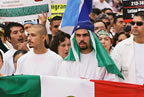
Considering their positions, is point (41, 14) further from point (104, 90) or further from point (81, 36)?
point (104, 90)

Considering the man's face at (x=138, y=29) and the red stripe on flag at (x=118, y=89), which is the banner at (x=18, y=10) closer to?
the man's face at (x=138, y=29)

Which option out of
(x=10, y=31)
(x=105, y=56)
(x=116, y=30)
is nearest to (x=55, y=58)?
(x=105, y=56)

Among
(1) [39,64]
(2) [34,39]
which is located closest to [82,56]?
(1) [39,64]

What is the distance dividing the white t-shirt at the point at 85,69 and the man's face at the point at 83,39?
19cm

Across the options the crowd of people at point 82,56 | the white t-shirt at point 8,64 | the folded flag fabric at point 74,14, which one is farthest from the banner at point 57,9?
the folded flag fabric at point 74,14

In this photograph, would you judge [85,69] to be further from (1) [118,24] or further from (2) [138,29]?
(1) [118,24]

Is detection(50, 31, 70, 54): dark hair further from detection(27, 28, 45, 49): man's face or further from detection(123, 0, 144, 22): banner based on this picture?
detection(123, 0, 144, 22): banner

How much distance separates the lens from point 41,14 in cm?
993

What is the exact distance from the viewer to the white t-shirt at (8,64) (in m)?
9.37

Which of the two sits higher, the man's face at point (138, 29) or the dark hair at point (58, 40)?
the man's face at point (138, 29)

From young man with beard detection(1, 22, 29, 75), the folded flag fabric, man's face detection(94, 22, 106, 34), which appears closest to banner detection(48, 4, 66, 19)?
man's face detection(94, 22, 106, 34)

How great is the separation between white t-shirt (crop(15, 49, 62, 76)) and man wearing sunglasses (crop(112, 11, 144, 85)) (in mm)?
1146

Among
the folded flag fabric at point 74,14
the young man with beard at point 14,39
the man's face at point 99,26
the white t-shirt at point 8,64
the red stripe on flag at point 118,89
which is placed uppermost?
the folded flag fabric at point 74,14

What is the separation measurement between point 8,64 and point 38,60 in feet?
3.51
